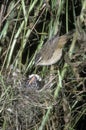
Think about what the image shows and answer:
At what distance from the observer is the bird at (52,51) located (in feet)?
15.1

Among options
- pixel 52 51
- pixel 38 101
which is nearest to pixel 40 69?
pixel 52 51

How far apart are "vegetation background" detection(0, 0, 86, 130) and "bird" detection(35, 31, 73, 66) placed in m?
0.06

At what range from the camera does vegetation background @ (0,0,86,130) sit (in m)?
4.43

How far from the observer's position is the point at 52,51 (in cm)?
467

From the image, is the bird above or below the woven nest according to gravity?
above

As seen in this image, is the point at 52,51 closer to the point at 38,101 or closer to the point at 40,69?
the point at 40,69

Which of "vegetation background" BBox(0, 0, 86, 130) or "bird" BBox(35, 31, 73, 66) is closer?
"vegetation background" BBox(0, 0, 86, 130)

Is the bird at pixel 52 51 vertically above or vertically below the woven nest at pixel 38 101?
above

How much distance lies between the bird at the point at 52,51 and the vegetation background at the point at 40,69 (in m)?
0.06

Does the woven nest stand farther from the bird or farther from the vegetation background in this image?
the bird

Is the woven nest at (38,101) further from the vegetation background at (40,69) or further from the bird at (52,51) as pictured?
the bird at (52,51)

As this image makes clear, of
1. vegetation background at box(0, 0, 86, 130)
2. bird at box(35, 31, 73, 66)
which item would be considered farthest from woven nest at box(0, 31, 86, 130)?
bird at box(35, 31, 73, 66)

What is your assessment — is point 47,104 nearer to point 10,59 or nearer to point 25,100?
point 25,100

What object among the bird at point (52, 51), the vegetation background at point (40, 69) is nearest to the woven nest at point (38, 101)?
the vegetation background at point (40, 69)
